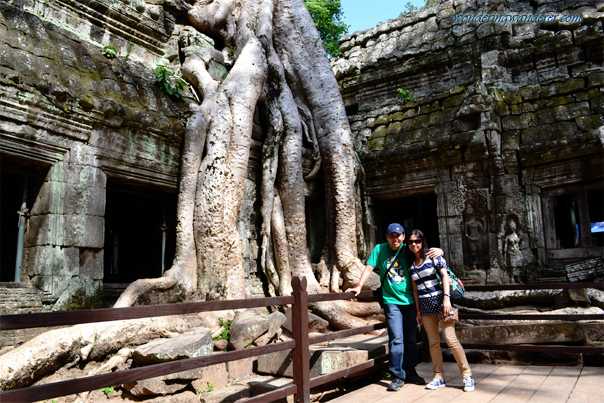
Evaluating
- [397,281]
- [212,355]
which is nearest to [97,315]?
[212,355]

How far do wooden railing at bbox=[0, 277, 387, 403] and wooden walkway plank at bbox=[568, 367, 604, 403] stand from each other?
4.04 ft

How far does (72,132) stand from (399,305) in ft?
11.2

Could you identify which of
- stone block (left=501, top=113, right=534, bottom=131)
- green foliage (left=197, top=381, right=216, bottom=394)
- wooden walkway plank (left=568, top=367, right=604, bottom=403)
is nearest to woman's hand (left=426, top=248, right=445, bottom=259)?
wooden walkway plank (left=568, top=367, right=604, bottom=403)

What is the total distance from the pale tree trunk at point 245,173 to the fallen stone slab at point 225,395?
72 cm

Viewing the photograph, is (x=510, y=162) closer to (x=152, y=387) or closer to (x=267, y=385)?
(x=267, y=385)

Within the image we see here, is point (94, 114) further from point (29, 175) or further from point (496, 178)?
point (496, 178)

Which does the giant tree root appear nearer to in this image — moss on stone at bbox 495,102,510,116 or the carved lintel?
the carved lintel

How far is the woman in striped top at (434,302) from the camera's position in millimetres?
2967

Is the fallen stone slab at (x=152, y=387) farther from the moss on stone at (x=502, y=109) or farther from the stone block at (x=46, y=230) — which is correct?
the moss on stone at (x=502, y=109)

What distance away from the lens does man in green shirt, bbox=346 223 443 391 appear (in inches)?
124

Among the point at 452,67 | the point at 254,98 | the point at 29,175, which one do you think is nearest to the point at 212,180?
the point at 254,98

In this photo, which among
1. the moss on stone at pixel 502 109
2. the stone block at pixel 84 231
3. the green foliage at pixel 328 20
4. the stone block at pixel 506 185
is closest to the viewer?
the stone block at pixel 84 231

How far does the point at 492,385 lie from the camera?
3055 mm

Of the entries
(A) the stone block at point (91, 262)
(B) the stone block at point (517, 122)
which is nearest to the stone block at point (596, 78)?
(B) the stone block at point (517, 122)
